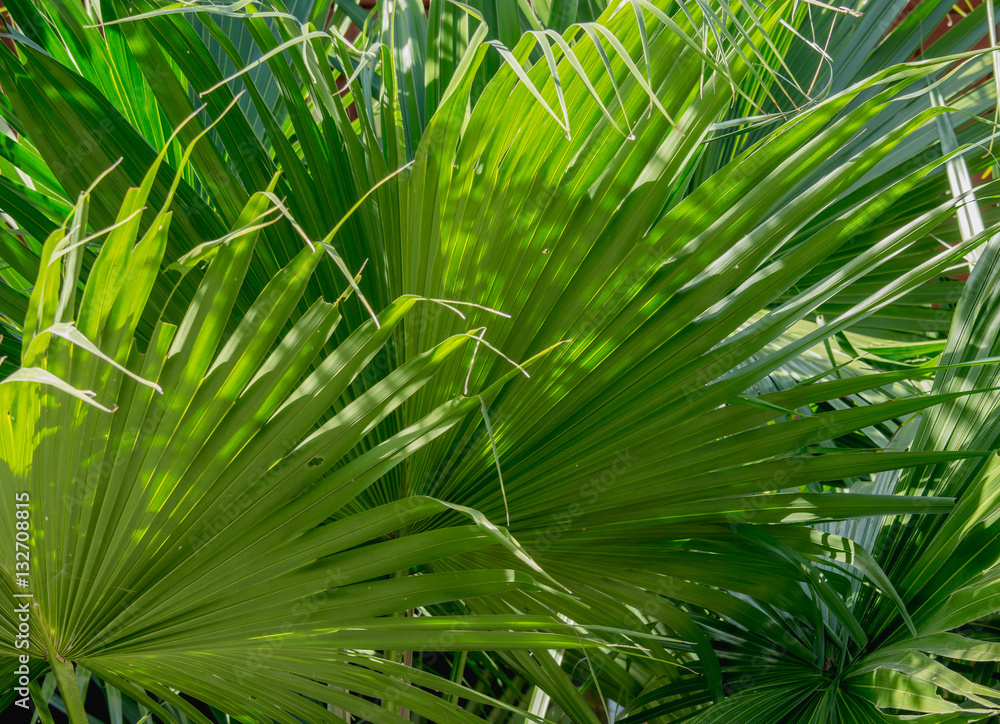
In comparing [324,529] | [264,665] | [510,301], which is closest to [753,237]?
[510,301]

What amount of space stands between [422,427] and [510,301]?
0.61 feet

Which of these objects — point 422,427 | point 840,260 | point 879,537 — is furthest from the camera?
point 840,260

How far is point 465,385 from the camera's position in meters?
0.56

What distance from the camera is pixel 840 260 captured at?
125cm

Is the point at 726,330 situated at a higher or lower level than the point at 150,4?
lower

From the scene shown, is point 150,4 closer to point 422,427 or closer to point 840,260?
point 422,427

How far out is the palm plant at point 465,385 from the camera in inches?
23.1

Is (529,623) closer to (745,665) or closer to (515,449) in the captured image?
(515,449)

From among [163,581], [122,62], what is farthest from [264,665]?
[122,62]

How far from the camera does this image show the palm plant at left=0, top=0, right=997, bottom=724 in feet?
1.93

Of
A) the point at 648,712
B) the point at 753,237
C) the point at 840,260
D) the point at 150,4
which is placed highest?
the point at 150,4

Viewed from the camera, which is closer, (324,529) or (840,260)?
(324,529)

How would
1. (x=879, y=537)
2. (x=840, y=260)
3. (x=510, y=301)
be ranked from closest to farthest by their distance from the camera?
(x=510, y=301) < (x=879, y=537) < (x=840, y=260)

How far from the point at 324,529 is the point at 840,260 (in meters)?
1.01
